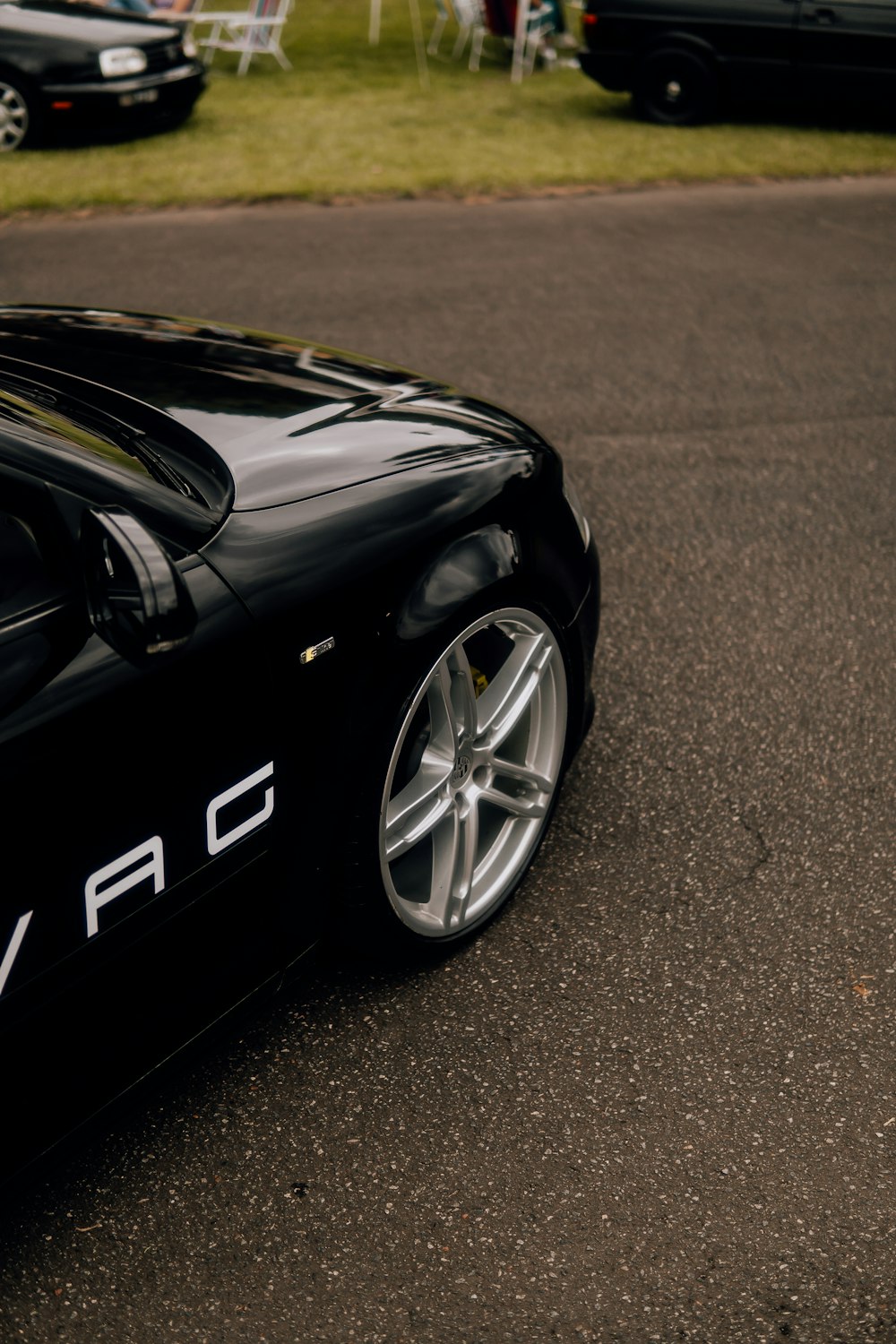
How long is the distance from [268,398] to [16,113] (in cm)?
910

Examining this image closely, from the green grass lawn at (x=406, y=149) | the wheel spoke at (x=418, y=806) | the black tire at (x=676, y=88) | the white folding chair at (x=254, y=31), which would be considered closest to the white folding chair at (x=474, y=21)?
the green grass lawn at (x=406, y=149)

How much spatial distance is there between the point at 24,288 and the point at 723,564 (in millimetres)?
4704

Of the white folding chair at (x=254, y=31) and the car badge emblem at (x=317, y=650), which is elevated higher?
the white folding chair at (x=254, y=31)

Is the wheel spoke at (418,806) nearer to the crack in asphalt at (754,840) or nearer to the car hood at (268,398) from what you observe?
the car hood at (268,398)

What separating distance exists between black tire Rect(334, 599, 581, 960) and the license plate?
942cm

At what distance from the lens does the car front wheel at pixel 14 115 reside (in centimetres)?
1013

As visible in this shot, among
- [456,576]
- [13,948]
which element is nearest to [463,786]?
[456,576]

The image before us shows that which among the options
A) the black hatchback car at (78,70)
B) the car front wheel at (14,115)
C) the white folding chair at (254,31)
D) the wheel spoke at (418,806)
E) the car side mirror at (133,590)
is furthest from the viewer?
the white folding chair at (254,31)

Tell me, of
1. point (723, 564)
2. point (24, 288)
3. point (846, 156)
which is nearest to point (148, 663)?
point (723, 564)

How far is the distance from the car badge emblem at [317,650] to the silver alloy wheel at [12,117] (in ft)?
32.0

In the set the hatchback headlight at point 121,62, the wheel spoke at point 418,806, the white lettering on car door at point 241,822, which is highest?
the hatchback headlight at point 121,62

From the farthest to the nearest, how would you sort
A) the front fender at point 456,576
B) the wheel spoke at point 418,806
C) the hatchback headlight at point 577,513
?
the hatchback headlight at point 577,513, the wheel spoke at point 418,806, the front fender at point 456,576

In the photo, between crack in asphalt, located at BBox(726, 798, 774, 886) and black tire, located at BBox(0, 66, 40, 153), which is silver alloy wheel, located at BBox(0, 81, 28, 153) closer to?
black tire, located at BBox(0, 66, 40, 153)

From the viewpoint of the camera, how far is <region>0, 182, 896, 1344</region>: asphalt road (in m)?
2.13
